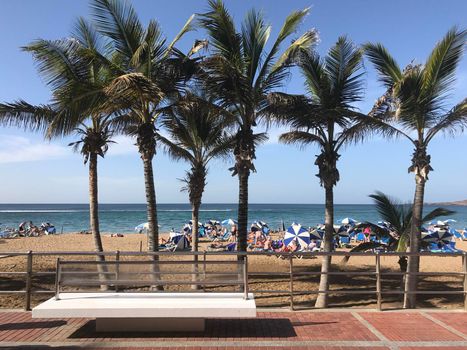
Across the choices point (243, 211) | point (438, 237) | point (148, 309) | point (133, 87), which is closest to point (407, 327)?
point (148, 309)

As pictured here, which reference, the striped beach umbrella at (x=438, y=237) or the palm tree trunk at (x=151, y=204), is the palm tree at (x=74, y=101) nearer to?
the palm tree trunk at (x=151, y=204)

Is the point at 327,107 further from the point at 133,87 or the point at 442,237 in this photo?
the point at 442,237

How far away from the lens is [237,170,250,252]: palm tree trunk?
33.3 ft

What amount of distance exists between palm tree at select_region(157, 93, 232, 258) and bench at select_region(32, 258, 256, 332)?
6.18 meters

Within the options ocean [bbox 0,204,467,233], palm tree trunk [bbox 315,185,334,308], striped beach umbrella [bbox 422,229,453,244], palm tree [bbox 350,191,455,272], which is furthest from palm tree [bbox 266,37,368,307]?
ocean [bbox 0,204,467,233]

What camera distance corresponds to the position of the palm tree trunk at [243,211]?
10.1m

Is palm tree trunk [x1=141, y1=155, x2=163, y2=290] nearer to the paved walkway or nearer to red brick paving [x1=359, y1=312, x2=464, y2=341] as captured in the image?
the paved walkway

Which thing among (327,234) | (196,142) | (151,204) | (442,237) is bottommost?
(442,237)

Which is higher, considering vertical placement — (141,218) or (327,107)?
(327,107)

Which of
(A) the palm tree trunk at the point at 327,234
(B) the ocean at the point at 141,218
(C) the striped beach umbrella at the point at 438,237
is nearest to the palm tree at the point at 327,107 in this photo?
(A) the palm tree trunk at the point at 327,234

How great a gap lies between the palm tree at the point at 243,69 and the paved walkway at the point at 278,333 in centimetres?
452

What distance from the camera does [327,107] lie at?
31.8 ft

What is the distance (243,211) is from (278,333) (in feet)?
16.4

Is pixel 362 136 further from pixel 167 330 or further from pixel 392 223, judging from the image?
pixel 167 330
